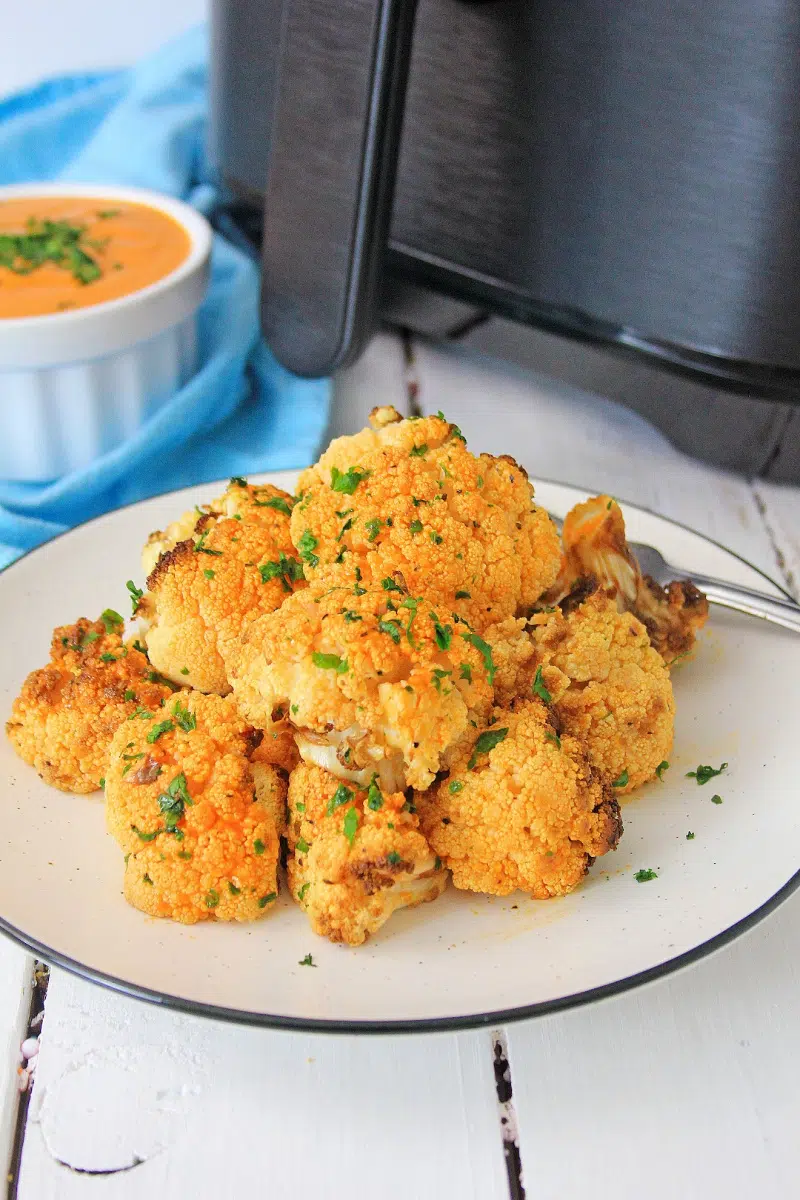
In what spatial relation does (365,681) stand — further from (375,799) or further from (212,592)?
(212,592)

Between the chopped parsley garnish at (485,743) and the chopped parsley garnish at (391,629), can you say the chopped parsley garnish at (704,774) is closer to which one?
the chopped parsley garnish at (485,743)

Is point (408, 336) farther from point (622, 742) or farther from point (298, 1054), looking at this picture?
point (298, 1054)

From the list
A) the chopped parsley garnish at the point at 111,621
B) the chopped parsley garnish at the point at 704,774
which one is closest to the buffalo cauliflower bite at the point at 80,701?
the chopped parsley garnish at the point at 111,621

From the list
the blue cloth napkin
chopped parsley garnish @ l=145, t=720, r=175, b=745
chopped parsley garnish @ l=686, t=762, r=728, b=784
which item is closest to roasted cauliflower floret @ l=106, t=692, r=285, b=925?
chopped parsley garnish @ l=145, t=720, r=175, b=745

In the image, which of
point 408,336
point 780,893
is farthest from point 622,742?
point 408,336

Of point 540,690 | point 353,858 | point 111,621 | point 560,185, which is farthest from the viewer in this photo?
point 560,185

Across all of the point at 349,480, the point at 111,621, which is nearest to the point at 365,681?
the point at 349,480

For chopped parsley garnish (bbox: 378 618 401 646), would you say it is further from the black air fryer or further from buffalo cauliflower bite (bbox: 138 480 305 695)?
the black air fryer
